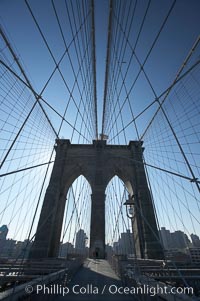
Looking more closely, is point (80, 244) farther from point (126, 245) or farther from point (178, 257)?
point (178, 257)

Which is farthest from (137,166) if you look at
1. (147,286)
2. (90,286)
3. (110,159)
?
(147,286)

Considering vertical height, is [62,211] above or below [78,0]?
below

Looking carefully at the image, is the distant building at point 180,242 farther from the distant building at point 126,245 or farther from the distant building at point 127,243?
the distant building at point 127,243

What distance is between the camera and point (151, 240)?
46.0ft

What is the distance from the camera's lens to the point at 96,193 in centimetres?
1695

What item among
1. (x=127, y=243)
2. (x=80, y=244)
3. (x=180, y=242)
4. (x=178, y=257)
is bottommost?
(x=178, y=257)

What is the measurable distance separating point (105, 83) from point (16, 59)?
9879mm

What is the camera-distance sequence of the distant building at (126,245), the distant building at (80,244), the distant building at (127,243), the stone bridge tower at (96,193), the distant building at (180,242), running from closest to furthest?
the distant building at (127,243)
the distant building at (126,245)
the stone bridge tower at (96,193)
the distant building at (80,244)
the distant building at (180,242)

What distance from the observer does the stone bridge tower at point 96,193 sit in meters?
14.1

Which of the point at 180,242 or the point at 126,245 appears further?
the point at 180,242

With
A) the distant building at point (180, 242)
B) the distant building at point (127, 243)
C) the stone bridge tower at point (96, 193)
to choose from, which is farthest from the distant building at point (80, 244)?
the distant building at point (180, 242)

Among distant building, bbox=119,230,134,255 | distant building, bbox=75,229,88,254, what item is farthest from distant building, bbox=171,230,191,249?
distant building, bbox=75,229,88,254

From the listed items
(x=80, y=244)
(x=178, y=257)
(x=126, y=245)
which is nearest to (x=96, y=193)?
(x=126, y=245)

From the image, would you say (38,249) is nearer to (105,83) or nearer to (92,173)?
(92,173)
